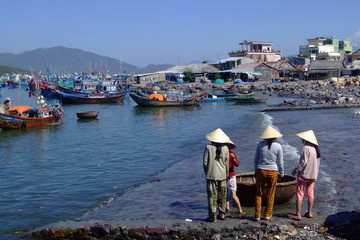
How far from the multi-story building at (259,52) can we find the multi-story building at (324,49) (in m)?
5.61

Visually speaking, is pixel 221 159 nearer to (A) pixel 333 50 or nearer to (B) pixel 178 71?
(B) pixel 178 71

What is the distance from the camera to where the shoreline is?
599cm

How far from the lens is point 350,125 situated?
18922mm

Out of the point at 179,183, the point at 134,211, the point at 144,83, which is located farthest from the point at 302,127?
the point at 144,83

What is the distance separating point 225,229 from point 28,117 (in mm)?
20973

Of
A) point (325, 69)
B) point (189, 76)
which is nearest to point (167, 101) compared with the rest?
point (325, 69)

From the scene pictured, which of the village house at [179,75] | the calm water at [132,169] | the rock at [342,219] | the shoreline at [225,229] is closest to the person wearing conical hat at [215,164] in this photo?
the shoreline at [225,229]

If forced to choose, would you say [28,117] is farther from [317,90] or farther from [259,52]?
[259,52]

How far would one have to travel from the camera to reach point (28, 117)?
2447 centimetres

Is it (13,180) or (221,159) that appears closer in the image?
(221,159)

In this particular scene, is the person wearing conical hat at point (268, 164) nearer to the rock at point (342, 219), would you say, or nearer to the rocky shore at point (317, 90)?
the rock at point (342, 219)

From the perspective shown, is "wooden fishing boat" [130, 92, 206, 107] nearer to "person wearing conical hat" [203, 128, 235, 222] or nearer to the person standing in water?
the person standing in water

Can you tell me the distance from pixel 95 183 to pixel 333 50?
77777mm

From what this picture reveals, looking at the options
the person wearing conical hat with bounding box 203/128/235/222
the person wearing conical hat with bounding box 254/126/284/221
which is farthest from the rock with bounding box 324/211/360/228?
the person wearing conical hat with bounding box 203/128/235/222
